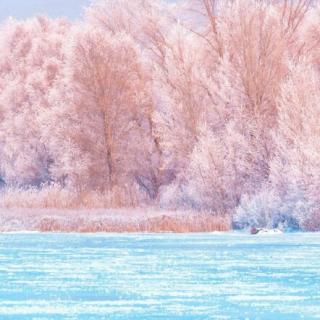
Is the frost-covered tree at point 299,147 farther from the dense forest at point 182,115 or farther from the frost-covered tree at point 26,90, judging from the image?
the frost-covered tree at point 26,90

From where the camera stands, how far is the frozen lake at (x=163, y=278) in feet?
39.4

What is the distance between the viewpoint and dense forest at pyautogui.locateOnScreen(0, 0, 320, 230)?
28750 mm

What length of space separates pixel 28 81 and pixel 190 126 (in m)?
16.0

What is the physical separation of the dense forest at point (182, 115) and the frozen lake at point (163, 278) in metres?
5.47

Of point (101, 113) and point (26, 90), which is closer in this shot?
point (101, 113)

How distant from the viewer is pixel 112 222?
92.4ft

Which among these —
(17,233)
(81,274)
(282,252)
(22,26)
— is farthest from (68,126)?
(81,274)

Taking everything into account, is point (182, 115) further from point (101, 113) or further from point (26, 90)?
point (26, 90)

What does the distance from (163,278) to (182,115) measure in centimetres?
1993

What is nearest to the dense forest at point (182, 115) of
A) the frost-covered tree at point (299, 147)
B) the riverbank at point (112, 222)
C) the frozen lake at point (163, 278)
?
the frost-covered tree at point (299, 147)

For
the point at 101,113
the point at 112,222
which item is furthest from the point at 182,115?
the point at 112,222

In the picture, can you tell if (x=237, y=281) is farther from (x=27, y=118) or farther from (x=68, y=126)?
(x=27, y=118)

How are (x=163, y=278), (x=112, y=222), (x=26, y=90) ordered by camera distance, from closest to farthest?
(x=163, y=278)
(x=112, y=222)
(x=26, y=90)

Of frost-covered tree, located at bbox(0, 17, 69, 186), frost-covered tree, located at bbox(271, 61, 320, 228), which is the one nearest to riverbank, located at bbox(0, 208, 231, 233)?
frost-covered tree, located at bbox(271, 61, 320, 228)
